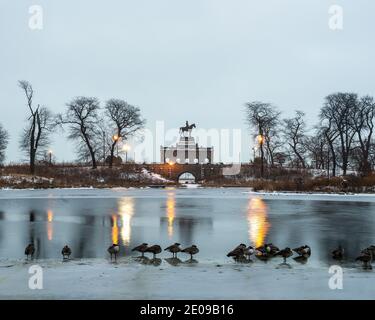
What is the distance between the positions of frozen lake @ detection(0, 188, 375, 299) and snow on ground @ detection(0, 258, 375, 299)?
18 millimetres

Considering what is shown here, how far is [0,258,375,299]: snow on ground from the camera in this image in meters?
8.50

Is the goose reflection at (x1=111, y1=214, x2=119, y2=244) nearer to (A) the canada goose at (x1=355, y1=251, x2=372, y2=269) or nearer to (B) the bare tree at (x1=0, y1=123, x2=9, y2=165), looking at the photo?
(A) the canada goose at (x1=355, y1=251, x2=372, y2=269)

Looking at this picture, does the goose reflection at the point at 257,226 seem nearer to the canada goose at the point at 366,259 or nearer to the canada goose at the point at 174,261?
the canada goose at the point at 174,261

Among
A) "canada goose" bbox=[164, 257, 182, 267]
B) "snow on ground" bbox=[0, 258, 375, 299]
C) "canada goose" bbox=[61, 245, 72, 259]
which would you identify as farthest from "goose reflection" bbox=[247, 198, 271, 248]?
"canada goose" bbox=[61, 245, 72, 259]

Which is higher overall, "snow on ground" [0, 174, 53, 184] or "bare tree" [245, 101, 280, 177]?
"bare tree" [245, 101, 280, 177]

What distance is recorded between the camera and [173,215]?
24266 millimetres

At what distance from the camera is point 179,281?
957 centimetres

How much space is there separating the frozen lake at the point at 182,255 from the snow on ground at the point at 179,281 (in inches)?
0.7

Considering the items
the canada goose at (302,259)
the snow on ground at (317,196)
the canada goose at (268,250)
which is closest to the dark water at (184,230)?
the canada goose at (302,259)

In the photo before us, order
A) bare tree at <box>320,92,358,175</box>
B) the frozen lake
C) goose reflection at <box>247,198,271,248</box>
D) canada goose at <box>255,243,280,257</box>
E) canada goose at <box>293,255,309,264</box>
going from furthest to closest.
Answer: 1. bare tree at <box>320,92,358,175</box>
2. goose reflection at <box>247,198,271,248</box>
3. canada goose at <box>255,243,280,257</box>
4. canada goose at <box>293,255,309,264</box>
5. the frozen lake

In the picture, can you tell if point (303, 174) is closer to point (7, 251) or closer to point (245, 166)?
point (245, 166)

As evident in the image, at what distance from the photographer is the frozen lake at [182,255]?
29.1ft
